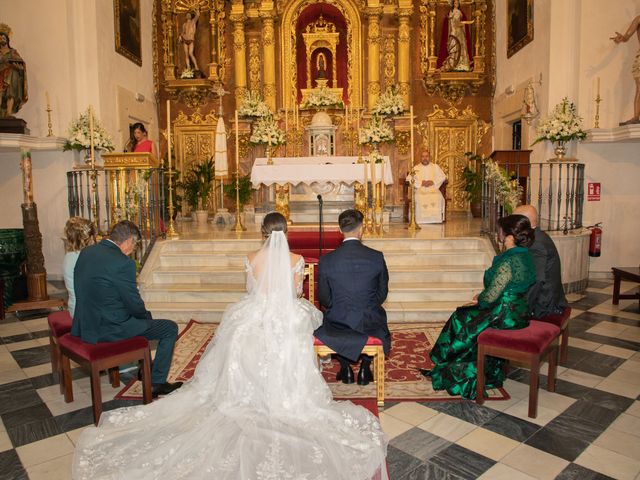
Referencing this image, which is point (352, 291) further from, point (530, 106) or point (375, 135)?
point (530, 106)

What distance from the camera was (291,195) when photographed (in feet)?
38.9

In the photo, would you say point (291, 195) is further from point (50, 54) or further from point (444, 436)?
point (444, 436)

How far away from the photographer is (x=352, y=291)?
14.2 feet

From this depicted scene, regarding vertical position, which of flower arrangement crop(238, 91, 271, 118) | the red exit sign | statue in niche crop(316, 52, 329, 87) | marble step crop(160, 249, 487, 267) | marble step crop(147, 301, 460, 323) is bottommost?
marble step crop(147, 301, 460, 323)

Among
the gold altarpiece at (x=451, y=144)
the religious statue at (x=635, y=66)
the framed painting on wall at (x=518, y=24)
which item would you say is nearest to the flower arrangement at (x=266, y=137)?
the gold altarpiece at (x=451, y=144)

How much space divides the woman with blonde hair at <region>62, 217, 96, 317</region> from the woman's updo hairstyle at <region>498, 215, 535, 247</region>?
12.5 ft

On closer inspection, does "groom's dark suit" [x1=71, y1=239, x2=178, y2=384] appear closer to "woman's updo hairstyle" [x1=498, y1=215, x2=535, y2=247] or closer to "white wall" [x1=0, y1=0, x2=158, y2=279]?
"woman's updo hairstyle" [x1=498, y1=215, x2=535, y2=247]

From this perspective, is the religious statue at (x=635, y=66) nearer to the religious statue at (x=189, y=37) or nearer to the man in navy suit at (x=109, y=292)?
the man in navy suit at (x=109, y=292)

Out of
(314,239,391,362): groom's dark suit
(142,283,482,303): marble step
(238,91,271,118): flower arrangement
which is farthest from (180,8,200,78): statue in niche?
(314,239,391,362): groom's dark suit

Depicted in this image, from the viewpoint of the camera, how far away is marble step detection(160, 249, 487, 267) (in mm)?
7836

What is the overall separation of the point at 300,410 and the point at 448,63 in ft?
39.6

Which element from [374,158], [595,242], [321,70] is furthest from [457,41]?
[595,242]

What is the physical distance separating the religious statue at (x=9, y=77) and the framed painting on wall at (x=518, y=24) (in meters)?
10.2

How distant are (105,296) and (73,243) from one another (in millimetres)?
1073
